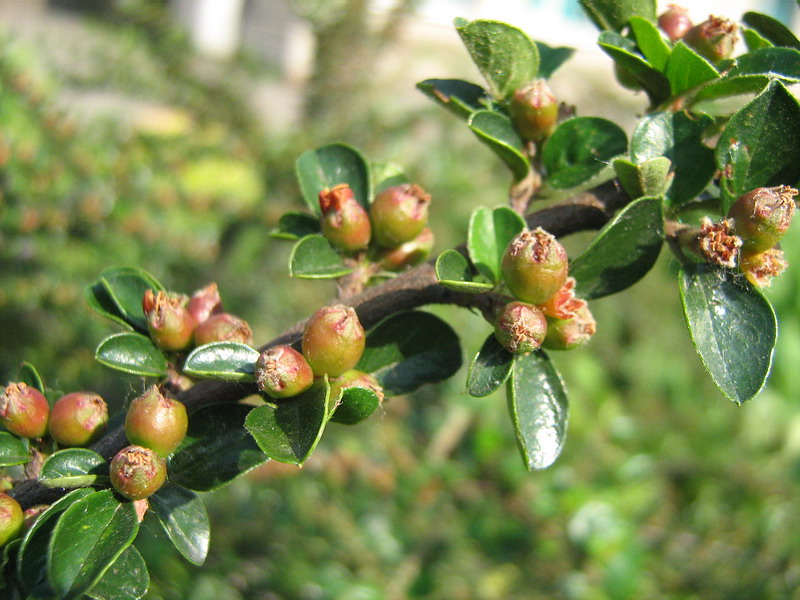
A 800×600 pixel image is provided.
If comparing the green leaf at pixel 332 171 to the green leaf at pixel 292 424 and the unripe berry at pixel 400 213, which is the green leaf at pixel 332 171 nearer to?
the unripe berry at pixel 400 213

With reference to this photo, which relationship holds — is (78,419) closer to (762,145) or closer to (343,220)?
(343,220)

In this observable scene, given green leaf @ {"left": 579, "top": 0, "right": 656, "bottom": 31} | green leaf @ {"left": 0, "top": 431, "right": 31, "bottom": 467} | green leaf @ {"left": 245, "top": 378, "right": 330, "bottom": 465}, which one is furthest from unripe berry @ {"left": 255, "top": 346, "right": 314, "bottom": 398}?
green leaf @ {"left": 579, "top": 0, "right": 656, "bottom": 31}

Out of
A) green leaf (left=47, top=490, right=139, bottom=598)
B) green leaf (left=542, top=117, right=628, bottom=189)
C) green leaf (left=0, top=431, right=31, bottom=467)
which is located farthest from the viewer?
green leaf (left=542, top=117, right=628, bottom=189)

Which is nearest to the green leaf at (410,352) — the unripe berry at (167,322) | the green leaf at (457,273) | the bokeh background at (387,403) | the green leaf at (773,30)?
the green leaf at (457,273)

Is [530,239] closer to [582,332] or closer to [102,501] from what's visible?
[582,332]

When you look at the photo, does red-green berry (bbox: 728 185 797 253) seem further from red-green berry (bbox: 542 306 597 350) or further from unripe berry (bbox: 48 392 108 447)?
unripe berry (bbox: 48 392 108 447)

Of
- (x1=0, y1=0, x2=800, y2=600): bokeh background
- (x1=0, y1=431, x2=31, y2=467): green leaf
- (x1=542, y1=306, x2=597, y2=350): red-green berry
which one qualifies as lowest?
(x1=0, y1=0, x2=800, y2=600): bokeh background
